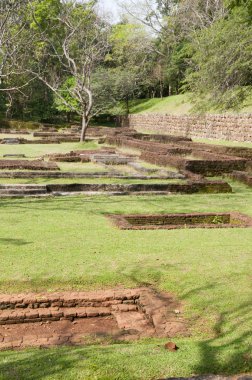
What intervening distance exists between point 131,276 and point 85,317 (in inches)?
33.8

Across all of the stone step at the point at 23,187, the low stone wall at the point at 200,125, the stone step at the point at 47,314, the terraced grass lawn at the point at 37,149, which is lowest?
the terraced grass lawn at the point at 37,149

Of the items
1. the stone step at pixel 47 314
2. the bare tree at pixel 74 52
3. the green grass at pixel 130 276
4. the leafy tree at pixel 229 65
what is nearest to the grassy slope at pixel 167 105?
the leafy tree at pixel 229 65

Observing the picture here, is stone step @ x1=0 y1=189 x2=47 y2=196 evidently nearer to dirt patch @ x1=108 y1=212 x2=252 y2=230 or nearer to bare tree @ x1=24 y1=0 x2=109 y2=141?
dirt patch @ x1=108 y1=212 x2=252 y2=230

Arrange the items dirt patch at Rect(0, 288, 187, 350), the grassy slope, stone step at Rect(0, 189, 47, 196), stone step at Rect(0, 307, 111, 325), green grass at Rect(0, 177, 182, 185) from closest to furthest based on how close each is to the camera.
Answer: dirt patch at Rect(0, 288, 187, 350)
stone step at Rect(0, 307, 111, 325)
stone step at Rect(0, 189, 47, 196)
green grass at Rect(0, 177, 182, 185)
the grassy slope

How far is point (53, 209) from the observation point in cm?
954

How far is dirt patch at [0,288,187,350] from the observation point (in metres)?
4.51

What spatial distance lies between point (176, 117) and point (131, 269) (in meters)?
29.8

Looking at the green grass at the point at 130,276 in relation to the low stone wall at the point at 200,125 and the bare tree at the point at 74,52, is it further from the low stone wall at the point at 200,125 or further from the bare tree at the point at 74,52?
the bare tree at the point at 74,52

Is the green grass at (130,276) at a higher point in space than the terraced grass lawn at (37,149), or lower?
higher

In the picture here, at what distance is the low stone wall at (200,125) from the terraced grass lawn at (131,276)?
54.3ft

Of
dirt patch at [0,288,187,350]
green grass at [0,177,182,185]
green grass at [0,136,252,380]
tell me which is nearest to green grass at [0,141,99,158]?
green grass at [0,177,182,185]

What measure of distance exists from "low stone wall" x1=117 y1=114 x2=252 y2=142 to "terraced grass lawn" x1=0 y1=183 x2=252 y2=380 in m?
16.6

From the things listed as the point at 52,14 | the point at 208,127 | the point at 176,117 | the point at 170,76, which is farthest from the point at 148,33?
the point at 208,127

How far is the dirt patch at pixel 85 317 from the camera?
4.51 metres
